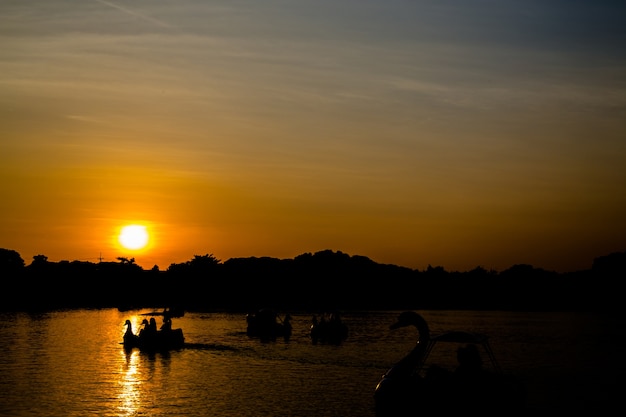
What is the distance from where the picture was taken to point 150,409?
33094mm

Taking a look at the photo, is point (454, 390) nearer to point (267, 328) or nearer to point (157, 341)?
point (157, 341)

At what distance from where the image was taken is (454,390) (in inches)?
1067

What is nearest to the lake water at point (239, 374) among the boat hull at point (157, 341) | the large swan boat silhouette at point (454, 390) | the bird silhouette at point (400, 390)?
the boat hull at point (157, 341)

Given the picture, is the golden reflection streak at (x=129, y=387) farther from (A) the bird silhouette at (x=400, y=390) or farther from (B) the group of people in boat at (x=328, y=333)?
(B) the group of people in boat at (x=328, y=333)

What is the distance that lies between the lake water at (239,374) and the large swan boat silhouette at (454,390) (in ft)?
13.8

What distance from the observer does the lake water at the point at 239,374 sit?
113 ft

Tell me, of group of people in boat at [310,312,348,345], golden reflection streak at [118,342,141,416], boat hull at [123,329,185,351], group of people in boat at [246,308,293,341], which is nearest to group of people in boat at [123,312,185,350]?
boat hull at [123,329,185,351]

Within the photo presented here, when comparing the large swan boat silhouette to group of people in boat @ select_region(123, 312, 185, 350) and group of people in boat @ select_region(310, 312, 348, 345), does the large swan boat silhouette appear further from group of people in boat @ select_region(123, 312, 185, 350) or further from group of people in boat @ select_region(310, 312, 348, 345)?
group of people in boat @ select_region(310, 312, 348, 345)

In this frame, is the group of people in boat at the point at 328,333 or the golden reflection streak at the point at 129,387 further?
the group of people in boat at the point at 328,333

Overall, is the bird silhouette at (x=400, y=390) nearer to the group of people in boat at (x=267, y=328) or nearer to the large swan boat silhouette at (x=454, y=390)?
the large swan boat silhouette at (x=454, y=390)

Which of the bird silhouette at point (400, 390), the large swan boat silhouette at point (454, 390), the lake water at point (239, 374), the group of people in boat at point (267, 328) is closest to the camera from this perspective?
the large swan boat silhouette at point (454, 390)

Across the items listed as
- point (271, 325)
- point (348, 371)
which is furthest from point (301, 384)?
point (271, 325)

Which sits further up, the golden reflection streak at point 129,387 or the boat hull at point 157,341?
the boat hull at point 157,341

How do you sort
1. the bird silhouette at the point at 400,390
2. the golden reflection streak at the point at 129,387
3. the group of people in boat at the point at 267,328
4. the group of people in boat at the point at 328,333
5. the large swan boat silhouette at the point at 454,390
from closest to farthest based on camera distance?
1. the large swan boat silhouette at the point at 454,390
2. the bird silhouette at the point at 400,390
3. the golden reflection streak at the point at 129,387
4. the group of people in boat at the point at 328,333
5. the group of people in boat at the point at 267,328
